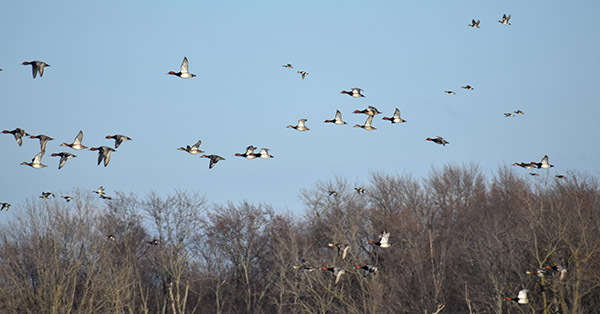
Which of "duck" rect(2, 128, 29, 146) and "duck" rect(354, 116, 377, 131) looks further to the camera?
"duck" rect(354, 116, 377, 131)

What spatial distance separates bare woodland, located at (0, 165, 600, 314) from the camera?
144 feet

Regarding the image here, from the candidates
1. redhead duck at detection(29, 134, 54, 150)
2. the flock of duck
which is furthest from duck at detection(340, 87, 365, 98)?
redhead duck at detection(29, 134, 54, 150)

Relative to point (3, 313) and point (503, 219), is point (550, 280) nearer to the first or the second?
point (503, 219)

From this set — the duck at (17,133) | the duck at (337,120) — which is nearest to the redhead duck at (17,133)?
the duck at (17,133)

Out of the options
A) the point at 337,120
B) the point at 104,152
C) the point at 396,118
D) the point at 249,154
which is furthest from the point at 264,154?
the point at 104,152

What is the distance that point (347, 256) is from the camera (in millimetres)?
55750

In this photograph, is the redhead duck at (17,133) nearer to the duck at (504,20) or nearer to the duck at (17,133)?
the duck at (17,133)

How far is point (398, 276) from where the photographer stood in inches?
2103

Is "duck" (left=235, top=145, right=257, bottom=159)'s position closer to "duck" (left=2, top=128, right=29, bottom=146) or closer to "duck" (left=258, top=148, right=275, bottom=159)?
"duck" (left=258, top=148, right=275, bottom=159)

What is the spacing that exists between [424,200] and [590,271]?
26.4 meters

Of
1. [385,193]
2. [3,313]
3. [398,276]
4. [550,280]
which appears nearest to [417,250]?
[398,276]

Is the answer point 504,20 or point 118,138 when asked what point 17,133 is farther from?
point 504,20

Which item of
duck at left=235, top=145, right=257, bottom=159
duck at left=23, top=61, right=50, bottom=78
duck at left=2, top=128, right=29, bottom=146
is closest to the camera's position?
duck at left=23, top=61, right=50, bottom=78

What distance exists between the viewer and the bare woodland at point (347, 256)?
44.0 meters
